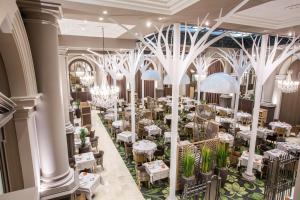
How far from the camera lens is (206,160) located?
5.85m

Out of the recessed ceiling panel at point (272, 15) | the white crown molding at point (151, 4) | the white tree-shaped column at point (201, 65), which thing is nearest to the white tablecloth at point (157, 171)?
the white crown molding at point (151, 4)

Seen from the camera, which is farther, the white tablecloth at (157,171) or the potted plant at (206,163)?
the white tablecloth at (157,171)

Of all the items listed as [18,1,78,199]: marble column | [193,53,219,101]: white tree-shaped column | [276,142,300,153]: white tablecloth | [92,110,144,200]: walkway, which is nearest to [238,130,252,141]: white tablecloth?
[276,142,300,153]: white tablecloth

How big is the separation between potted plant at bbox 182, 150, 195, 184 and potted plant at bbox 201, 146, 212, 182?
0.37 meters

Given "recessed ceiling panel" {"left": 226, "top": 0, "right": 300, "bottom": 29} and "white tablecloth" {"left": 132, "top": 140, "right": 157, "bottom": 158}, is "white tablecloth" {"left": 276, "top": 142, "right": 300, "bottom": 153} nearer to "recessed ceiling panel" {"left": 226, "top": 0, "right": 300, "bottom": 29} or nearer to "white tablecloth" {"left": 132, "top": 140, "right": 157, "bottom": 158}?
"recessed ceiling panel" {"left": 226, "top": 0, "right": 300, "bottom": 29}

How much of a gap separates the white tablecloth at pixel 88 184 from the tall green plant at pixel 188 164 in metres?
2.61

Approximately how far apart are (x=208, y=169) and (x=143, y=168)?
2076 mm

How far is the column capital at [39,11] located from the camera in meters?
2.75

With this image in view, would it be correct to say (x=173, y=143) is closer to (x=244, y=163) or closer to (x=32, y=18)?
(x=244, y=163)

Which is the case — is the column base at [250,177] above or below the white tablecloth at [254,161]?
below

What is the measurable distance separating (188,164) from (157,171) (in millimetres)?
1024

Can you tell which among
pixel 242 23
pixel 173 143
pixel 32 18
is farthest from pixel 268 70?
pixel 32 18

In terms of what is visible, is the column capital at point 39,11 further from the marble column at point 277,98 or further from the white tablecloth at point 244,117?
the marble column at point 277,98

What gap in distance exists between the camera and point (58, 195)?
10.8 ft
